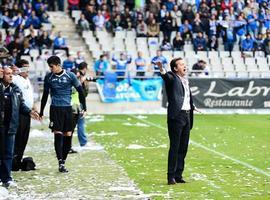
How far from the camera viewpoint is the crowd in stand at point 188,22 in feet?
121

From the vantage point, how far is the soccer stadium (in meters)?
12.3

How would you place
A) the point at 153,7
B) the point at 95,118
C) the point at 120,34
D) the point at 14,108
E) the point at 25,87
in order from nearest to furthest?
the point at 14,108
the point at 25,87
the point at 95,118
the point at 120,34
the point at 153,7

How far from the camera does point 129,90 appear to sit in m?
Answer: 31.0

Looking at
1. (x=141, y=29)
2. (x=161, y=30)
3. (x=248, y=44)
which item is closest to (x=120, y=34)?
(x=141, y=29)

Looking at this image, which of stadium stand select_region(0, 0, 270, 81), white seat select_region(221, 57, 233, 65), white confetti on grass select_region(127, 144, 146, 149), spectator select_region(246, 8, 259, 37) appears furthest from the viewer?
white seat select_region(221, 57, 233, 65)

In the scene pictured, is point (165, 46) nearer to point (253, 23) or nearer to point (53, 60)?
point (253, 23)

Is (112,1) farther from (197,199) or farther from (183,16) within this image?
(197,199)

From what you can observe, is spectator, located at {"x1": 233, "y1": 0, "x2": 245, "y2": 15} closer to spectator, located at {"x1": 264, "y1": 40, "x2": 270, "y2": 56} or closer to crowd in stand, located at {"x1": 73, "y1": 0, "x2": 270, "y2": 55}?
crowd in stand, located at {"x1": 73, "y1": 0, "x2": 270, "y2": 55}

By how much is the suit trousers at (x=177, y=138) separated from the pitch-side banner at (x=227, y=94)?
17.9 meters

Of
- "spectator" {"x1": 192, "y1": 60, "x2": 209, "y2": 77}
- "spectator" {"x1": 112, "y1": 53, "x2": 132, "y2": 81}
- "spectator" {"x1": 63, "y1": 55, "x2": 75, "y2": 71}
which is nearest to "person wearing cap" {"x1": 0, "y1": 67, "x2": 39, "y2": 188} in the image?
"spectator" {"x1": 63, "y1": 55, "x2": 75, "y2": 71}

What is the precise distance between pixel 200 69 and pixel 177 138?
2080cm

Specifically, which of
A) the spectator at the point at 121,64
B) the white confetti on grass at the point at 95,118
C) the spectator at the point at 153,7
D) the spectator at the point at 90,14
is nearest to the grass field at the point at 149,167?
the white confetti on grass at the point at 95,118

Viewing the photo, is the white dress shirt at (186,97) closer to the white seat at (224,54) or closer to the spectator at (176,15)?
the white seat at (224,54)

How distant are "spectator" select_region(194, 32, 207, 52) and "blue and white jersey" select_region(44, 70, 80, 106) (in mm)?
23546
